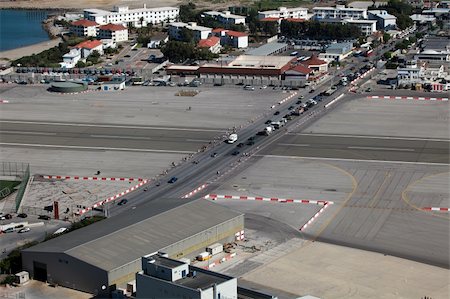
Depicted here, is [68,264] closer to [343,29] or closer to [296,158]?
[296,158]

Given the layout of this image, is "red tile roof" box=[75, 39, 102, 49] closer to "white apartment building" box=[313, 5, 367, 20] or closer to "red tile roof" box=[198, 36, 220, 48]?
"red tile roof" box=[198, 36, 220, 48]

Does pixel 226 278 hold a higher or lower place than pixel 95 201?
higher

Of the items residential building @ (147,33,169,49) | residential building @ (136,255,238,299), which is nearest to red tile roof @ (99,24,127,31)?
residential building @ (147,33,169,49)

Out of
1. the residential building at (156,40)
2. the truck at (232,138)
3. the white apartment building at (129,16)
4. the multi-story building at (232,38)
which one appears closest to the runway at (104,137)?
the truck at (232,138)

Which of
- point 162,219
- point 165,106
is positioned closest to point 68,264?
point 162,219

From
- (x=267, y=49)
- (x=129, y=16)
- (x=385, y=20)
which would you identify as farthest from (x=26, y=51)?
(x=385, y=20)
